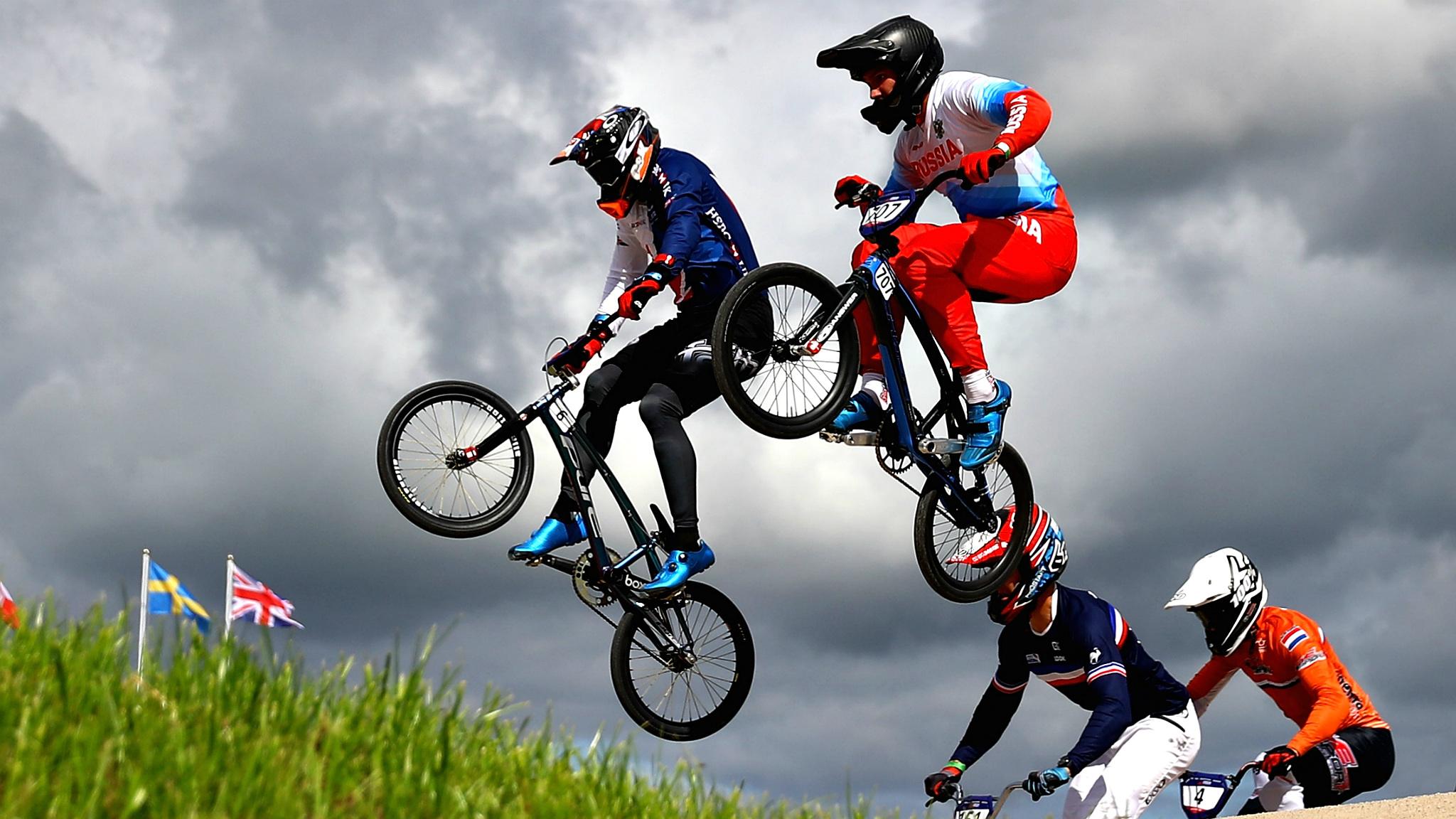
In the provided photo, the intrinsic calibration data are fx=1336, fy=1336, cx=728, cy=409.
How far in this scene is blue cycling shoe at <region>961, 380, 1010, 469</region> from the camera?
28.9 feet

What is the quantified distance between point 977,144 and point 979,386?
1576mm

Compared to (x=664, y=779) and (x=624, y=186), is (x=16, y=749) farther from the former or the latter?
(x=624, y=186)

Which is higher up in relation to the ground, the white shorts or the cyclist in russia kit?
the cyclist in russia kit

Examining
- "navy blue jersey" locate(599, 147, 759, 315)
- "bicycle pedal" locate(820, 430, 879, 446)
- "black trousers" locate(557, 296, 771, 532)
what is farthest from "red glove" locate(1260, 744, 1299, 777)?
"navy blue jersey" locate(599, 147, 759, 315)

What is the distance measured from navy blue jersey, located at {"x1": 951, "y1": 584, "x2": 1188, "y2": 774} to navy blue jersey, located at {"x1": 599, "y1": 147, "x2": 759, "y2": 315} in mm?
3245

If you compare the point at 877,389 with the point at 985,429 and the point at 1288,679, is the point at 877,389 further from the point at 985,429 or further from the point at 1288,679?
the point at 1288,679

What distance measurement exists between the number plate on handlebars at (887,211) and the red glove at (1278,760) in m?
4.65

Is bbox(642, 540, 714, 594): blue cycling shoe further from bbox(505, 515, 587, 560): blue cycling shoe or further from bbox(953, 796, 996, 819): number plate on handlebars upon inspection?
bbox(953, 796, 996, 819): number plate on handlebars

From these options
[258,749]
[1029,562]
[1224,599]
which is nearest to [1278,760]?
Result: [1224,599]

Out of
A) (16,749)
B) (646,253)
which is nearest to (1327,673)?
(646,253)

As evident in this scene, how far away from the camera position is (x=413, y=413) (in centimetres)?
862

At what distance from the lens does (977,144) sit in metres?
8.71

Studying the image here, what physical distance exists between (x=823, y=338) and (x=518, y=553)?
2.64 m

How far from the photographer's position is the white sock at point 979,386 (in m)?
8.72
